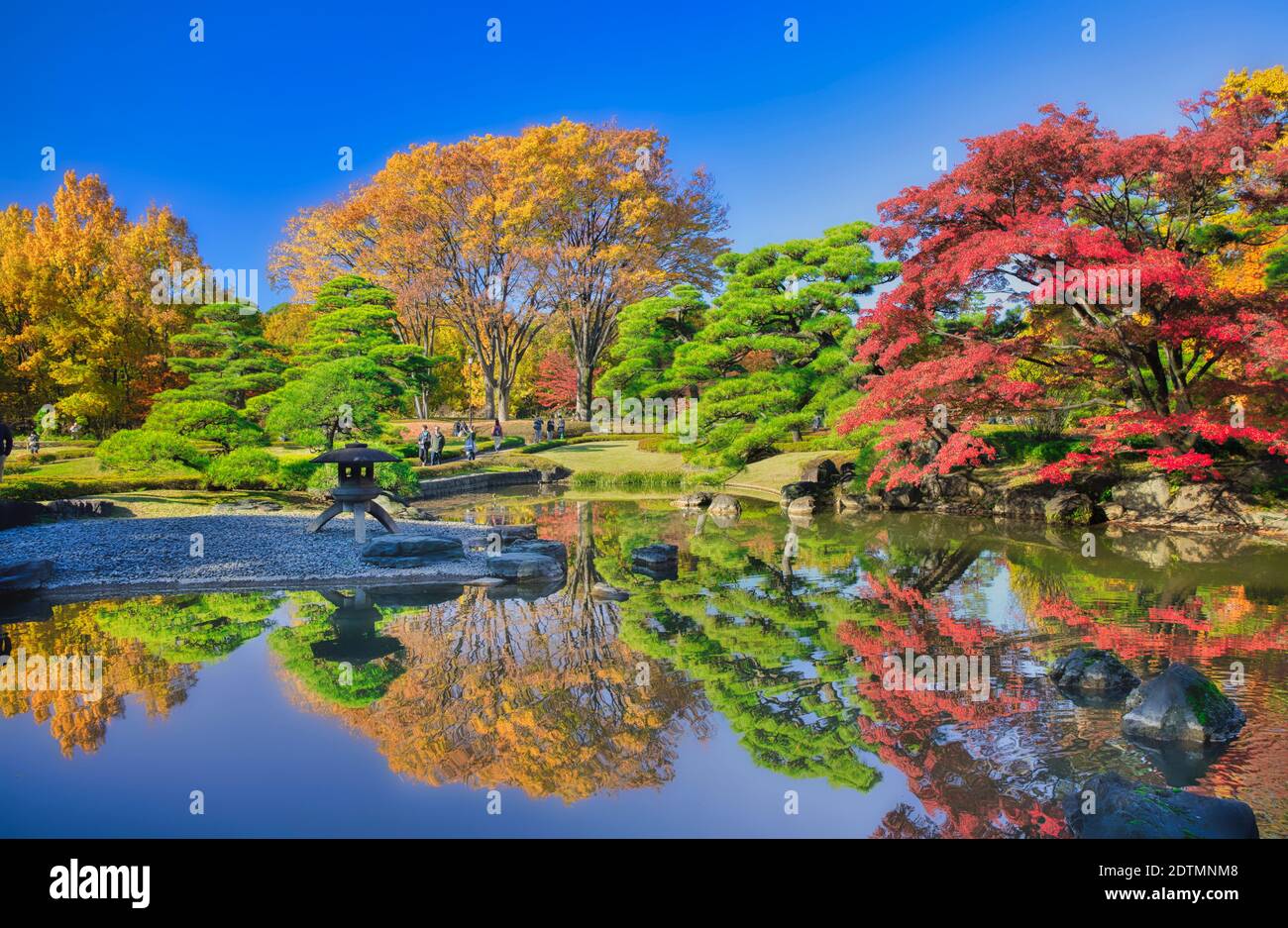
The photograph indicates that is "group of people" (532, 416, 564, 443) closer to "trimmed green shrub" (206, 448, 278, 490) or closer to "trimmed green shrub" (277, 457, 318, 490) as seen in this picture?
"trimmed green shrub" (277, 457, 318, 490)

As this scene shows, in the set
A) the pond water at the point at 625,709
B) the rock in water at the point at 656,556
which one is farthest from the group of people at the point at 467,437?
the pond water at the point at 625,709

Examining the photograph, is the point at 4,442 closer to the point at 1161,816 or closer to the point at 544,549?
the point at 544,549

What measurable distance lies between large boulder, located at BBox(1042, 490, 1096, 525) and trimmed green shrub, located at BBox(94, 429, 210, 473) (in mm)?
17601

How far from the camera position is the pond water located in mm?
4594

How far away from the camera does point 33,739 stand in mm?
5551

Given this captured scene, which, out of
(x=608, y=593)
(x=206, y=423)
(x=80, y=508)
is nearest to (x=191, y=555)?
(x=80, y=508)

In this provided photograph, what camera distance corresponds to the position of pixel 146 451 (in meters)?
16.0

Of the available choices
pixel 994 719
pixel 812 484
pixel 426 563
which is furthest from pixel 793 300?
pixel 994 719

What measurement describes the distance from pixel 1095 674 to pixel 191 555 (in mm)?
10968

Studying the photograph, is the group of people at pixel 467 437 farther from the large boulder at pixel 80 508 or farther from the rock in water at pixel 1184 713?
the rock in water at pixel 1184 713

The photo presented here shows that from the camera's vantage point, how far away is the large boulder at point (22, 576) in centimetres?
946

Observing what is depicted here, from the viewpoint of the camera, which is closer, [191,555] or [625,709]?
[625,709]

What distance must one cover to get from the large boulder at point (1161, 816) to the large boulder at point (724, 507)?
1444 cm

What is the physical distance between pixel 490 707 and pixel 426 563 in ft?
17.5
